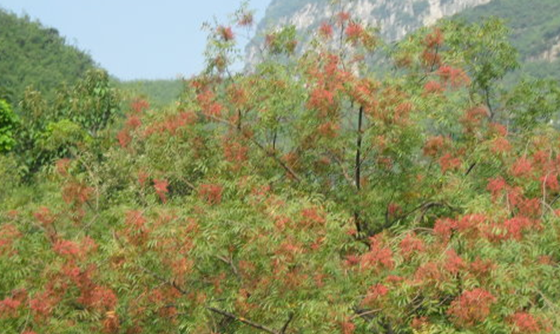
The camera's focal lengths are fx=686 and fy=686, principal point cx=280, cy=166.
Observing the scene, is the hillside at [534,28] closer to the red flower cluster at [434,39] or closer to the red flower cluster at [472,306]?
the red flower cluster at [434,39]

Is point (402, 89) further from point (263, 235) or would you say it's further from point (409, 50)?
point (263, 235)

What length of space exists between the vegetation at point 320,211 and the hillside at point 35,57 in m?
42.9

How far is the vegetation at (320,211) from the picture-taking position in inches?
268

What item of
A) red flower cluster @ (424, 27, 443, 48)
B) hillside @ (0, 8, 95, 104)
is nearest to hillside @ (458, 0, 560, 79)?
hillside @ (0, 8, 95, 104)

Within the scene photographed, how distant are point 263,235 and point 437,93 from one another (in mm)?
4747

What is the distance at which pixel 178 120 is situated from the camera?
10555mm

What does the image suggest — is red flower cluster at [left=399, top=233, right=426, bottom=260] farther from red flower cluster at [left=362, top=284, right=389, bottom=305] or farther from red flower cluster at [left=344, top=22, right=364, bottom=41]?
red flower cluster at [left=344, top=22, right=364, bottom=41]

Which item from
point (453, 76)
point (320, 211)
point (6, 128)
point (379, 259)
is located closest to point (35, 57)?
point (6, 128)

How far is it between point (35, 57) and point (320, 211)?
61448 millimetres

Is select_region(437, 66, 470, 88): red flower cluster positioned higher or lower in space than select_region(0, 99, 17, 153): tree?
lower

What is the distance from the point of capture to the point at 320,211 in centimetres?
732

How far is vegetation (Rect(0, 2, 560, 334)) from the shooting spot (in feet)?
22.3

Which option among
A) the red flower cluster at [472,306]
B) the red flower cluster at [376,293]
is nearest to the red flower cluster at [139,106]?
the red flower cluster at [376,293]

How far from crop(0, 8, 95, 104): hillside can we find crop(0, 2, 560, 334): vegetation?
1687 inches
